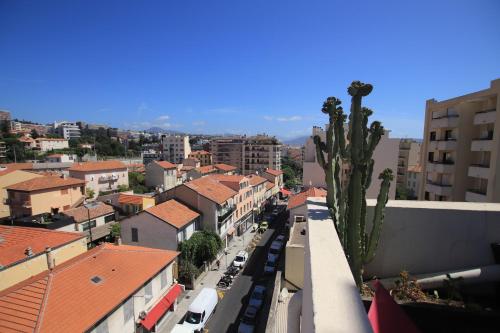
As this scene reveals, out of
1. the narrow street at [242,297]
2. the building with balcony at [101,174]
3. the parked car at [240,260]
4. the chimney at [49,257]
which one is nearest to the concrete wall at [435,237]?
the narrow street at [242,297]

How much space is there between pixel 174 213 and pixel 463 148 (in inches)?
886

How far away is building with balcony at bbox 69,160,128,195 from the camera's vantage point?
4497 centimetres

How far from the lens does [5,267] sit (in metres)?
13.3

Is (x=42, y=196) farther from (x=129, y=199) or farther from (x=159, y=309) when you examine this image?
(x=159, y=309)

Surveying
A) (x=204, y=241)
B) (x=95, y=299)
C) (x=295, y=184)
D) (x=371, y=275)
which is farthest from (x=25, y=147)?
(x=371, y=275)

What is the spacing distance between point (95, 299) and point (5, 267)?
5669 millimetres

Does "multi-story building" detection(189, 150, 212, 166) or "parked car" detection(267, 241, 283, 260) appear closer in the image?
"parked car" detection(267, 241, 283, 260)

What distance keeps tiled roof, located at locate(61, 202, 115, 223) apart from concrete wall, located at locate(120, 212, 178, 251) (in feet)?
24.4

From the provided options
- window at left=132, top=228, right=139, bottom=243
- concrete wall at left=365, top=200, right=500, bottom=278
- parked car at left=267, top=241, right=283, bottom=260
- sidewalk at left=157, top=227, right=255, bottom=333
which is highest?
concrete wall at left=365, top=200, right=500, bottom=278

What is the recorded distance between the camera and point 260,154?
73.4 meters

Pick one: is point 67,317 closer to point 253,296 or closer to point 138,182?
point 253,296

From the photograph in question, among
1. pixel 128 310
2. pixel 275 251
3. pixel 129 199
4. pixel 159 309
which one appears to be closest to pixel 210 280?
pixel 275 251

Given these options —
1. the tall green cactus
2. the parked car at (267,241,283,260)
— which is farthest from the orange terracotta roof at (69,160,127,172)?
the tall green cactus

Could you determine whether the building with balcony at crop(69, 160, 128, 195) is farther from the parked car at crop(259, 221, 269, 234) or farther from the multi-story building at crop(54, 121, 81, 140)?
the multi-story building at crop(54, 121, 81, 140)
